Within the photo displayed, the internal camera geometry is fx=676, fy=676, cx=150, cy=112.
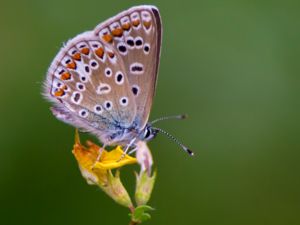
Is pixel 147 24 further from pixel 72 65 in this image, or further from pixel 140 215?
pixel 140 215

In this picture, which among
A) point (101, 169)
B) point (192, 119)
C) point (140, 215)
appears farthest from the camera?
point (192, 119)

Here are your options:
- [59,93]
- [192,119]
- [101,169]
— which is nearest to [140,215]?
[101,169]

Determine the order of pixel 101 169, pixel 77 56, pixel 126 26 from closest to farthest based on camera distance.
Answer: pixel 101 169, pixel 126 26, pixel 77 56

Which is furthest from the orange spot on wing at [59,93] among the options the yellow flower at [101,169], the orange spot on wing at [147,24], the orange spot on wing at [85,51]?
the orange spot on wing at [147,24]

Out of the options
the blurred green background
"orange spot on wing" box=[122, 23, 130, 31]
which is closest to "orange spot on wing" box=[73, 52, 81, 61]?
"orange spot on wing" box=[122, 23, 130, 31]

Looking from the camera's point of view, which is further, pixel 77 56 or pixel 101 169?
pixel 77 56

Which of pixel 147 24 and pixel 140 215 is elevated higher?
pixel 147 24
